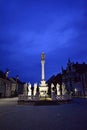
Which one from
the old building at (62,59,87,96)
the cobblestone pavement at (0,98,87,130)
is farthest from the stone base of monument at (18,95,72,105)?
the old building at (62,59,87,96)

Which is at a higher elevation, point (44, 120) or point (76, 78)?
point (76, 78)

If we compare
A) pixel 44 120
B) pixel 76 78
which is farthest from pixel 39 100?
pixel 76 78

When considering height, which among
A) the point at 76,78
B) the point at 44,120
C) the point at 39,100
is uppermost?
the point at 76,78

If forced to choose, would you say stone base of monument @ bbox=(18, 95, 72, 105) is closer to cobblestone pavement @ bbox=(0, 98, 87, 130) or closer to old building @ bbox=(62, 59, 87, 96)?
cobblestone pavement @ bbox=(0, 98, 87, 130)

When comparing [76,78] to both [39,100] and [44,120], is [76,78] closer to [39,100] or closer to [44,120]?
[39,100]

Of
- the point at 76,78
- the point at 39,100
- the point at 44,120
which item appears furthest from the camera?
the point at 76,78

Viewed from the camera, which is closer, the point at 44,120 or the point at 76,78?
the point at 44,120

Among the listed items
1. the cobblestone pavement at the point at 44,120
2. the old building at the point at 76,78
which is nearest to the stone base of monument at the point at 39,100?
the cobblestone pavement at the point at 44,120

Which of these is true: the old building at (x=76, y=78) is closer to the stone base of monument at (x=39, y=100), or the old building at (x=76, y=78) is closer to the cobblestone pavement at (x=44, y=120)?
the stone base of monument at (x=39, y=100)

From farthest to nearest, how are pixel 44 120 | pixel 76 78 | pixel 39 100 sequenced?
pixel 76 78, pixel 39 100, pixel 44 120

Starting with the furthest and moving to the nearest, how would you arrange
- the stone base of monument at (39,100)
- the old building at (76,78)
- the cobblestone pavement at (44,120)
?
the old building at (76,78)
the stone base of monument at (39,100)
the cobblestone pavement at (44,120)

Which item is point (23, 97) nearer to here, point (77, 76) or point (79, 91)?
point (79, 91)

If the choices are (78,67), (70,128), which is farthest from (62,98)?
(78,67)

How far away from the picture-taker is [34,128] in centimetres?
974
